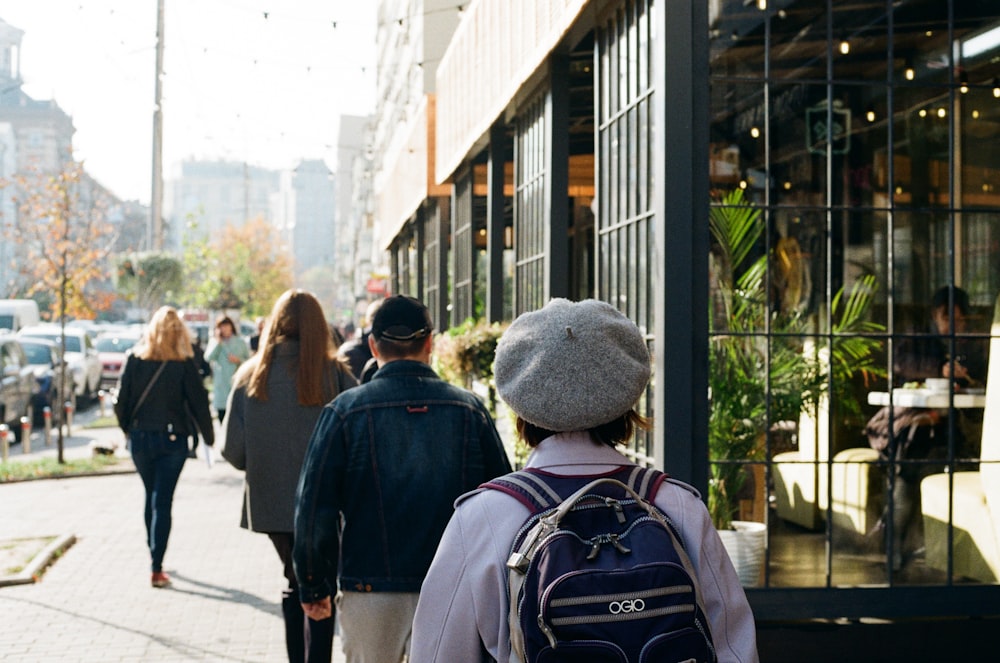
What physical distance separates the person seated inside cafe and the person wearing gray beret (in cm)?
420

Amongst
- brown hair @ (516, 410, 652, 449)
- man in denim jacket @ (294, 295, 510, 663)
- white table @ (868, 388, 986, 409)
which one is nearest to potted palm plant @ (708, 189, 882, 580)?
white table @ (868, 388, 986, 409)

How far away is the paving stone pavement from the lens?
711 cm

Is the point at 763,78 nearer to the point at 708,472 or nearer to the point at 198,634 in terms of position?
the point at 708,472

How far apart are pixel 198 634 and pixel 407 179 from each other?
12782 millimetres

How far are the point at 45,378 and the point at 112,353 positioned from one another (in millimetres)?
13576

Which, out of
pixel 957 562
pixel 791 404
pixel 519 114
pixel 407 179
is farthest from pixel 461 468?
pixel 407 179

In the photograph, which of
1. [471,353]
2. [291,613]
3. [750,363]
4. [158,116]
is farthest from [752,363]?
[158,116]

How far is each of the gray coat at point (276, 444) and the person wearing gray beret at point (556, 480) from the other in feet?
11.1

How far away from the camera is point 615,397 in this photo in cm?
241

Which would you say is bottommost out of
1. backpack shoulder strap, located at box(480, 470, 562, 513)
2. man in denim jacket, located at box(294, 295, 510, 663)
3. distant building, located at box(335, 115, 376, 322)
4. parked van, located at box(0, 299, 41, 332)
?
man in denim jacket, located at box(294, 295, 510, 663)

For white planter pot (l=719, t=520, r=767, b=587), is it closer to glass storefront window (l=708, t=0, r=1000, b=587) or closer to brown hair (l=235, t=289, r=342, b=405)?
glass storefront window (l=708, t=0, r=1000, b=587)

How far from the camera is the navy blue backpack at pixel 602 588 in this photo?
212cm

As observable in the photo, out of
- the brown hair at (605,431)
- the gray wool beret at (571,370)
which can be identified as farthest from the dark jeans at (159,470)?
the gray wool beret at (571,370)

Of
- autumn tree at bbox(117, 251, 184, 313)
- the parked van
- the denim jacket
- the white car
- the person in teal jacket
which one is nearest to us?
the denim jacket
